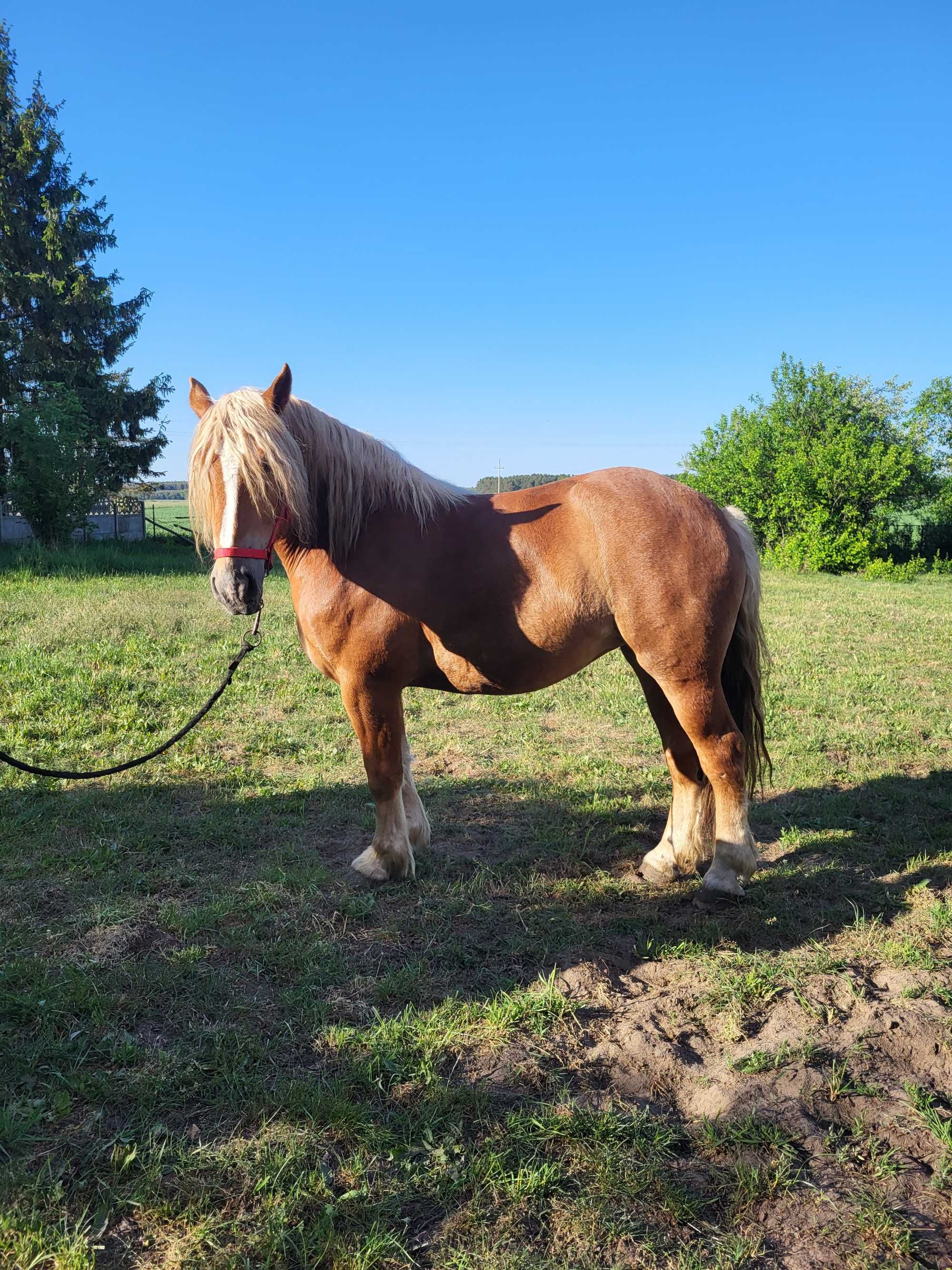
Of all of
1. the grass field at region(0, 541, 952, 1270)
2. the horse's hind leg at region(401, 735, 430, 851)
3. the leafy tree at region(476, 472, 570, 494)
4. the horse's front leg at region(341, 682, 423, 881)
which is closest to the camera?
the grass field at region(0, 541, 952, 1270)

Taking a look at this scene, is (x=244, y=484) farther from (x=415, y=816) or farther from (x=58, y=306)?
(x=58, y=306)

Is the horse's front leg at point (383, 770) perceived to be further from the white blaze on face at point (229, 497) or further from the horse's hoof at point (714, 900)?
the horse's hoof at point (714, 900)

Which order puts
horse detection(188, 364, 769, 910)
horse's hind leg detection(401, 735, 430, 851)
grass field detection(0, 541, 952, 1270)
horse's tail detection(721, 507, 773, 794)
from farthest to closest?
horse's hind leg detection(401, 735, 430, 851), horse's tail detection(721, 507, 773, 794), horse detection(188, 364, 769, 910), grass field detection(0, 541, 952, 1270)

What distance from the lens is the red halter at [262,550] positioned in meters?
2.88

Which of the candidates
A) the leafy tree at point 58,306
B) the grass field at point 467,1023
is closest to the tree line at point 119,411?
the leafy tree at point 58,306

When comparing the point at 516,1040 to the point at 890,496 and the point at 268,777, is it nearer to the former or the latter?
the point at 268,777

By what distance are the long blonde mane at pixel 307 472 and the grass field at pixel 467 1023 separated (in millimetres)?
1806

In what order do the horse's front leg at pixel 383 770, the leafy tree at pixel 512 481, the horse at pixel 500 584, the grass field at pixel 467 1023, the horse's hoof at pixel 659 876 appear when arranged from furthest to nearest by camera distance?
the leafy tree at pixel 512 481
the horse's hoof at pixel 659 876
the horse's front leg at pixel 383 770
the horse at pixel 500 584
the grass field at pixel 467 1023

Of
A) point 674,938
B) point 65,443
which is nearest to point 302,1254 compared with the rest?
point 674,938

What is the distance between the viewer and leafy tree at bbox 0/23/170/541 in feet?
70.9

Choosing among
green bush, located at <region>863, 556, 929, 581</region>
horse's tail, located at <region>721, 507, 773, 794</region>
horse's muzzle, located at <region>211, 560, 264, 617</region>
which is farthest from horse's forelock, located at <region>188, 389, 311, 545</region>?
green bush, located at <region>863, 556, 929, 581</region>

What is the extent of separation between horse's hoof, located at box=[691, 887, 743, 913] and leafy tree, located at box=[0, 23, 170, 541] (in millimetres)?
20605

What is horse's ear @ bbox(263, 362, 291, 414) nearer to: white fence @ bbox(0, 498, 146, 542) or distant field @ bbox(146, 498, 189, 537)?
white fence @ bbox(0, 498, 146, 542)

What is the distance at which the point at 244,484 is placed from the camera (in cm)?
290
